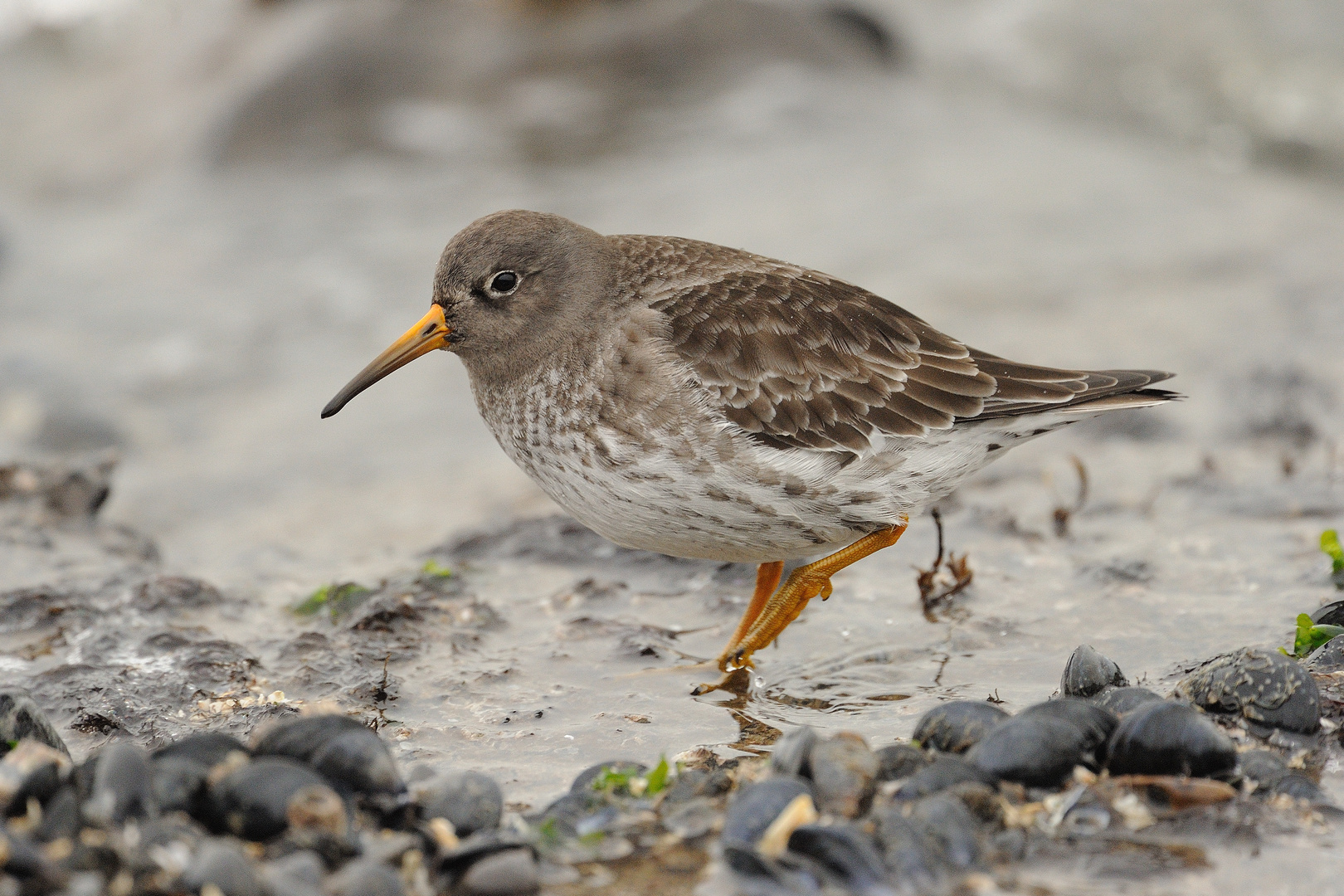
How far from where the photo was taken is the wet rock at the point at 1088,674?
4.85m

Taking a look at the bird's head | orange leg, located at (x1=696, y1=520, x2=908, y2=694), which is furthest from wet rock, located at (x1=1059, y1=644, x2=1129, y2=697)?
the bird's head

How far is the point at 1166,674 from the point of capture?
207 inches

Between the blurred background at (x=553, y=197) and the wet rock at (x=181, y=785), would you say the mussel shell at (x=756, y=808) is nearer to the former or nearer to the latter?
the wet rock at (x=181, y=785)

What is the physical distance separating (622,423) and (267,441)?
18.5 feet

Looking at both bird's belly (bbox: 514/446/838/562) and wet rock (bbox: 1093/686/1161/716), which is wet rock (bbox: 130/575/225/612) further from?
wet rock (bbox: 1093/686/1161/716)

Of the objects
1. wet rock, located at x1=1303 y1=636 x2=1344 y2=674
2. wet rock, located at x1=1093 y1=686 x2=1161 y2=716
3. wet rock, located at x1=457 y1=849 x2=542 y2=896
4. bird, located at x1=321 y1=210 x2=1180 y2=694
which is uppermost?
bird, located at x1=321 y1=210 x2=1180 y2=694

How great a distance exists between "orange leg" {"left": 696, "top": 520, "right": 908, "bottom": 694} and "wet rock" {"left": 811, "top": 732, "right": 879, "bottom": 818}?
5.11ft

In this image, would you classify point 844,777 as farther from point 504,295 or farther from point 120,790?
point 504,295

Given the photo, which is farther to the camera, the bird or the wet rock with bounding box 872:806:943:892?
the bird

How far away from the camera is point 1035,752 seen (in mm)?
4109

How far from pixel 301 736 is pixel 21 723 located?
1.07 metres

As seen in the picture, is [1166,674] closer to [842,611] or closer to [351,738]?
[842,611]

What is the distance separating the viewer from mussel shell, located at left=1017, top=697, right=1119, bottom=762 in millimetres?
4219

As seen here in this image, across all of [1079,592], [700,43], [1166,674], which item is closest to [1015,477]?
[1079,592]
